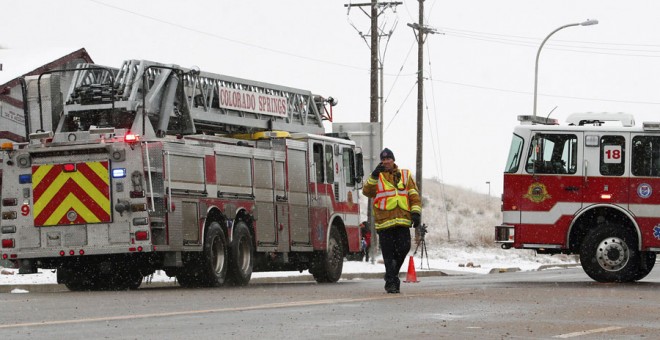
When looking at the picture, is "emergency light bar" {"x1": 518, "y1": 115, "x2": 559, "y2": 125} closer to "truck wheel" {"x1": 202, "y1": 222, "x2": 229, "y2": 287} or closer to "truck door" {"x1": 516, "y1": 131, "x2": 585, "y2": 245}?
"truck door" {"x1": 516, "y1": 131, "x2": 585, "y2": 245}

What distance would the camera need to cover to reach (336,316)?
12484 mm

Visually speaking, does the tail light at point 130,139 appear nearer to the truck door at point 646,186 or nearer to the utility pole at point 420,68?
the truck door at point 646,186

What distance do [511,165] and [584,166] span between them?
3.82ft

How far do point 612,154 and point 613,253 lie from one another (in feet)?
5.25

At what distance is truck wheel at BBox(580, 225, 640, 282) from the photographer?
21.0m

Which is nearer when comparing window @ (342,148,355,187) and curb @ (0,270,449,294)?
curb @ (0,270,449,294)

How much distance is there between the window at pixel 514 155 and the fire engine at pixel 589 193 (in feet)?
0.05

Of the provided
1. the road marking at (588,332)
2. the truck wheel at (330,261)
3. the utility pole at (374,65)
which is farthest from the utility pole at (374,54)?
the road marking at (588,332)

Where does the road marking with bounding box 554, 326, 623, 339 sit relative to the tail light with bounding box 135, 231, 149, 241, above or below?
below

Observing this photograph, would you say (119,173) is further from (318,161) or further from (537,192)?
(537,192)

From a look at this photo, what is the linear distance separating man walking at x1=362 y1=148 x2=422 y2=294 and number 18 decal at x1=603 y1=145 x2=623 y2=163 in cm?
528

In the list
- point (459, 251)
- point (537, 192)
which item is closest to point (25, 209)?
point (537, 192)

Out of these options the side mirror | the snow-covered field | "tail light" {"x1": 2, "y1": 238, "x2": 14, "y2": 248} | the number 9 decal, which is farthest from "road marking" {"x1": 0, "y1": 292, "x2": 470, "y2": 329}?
the side mirror

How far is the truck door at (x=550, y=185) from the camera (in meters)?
21.4
